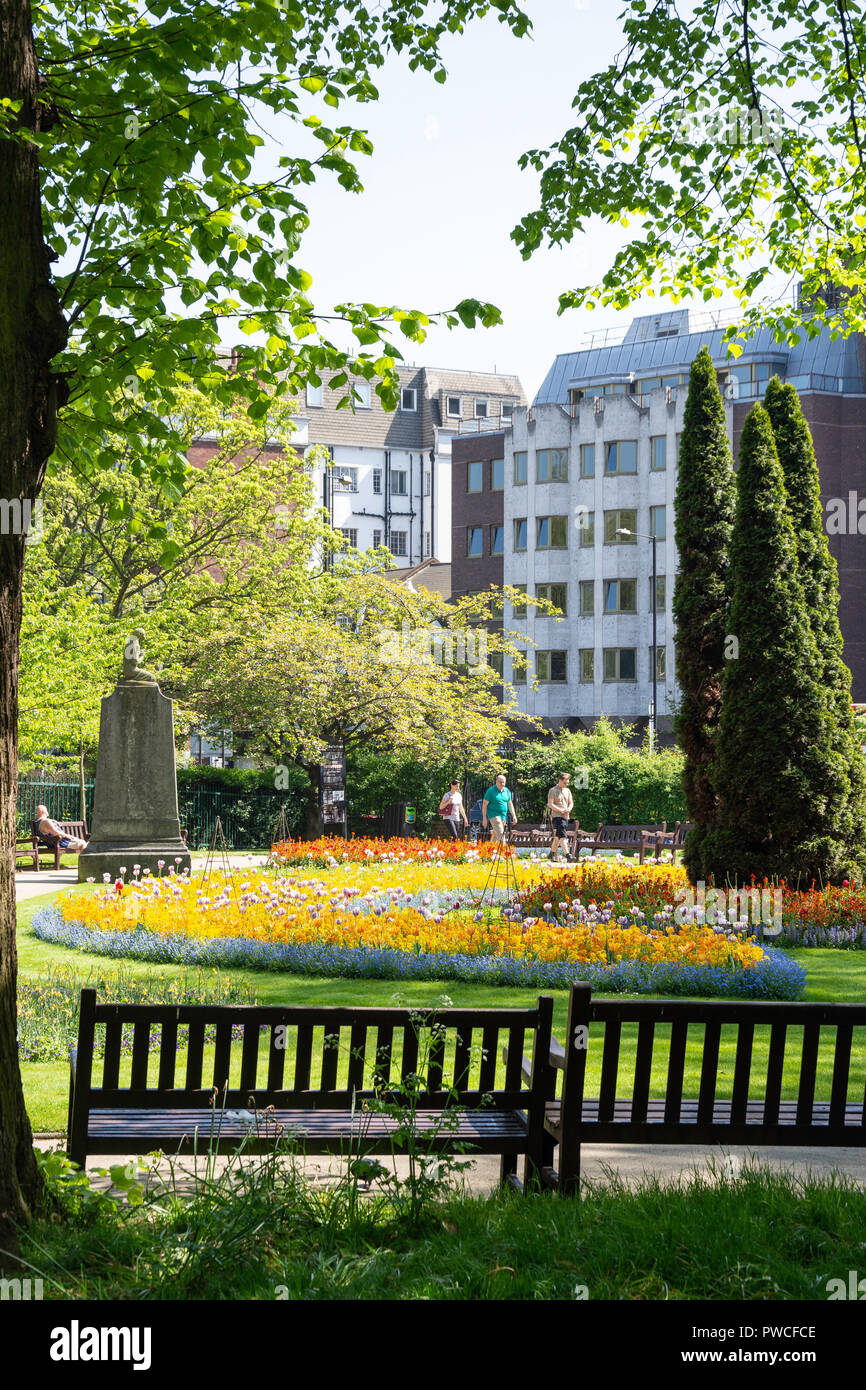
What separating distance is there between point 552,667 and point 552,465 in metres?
8.16

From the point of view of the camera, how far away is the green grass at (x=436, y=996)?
821cm

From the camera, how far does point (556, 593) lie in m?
56.9

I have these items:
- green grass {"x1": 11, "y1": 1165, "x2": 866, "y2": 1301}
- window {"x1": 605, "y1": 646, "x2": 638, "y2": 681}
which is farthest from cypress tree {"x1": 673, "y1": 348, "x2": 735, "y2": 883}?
window {"x1": 605, "y1": 646, "x2": 638, "y2": 681}

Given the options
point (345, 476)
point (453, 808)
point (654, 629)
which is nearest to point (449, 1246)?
point (453, 808)

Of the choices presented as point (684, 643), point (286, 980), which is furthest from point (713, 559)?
point (286, 980)

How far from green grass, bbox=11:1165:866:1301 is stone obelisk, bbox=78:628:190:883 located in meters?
15.1

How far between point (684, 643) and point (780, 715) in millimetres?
2591

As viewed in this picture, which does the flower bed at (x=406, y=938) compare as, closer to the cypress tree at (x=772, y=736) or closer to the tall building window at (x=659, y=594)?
the cypress tree at (x=772, y=736)

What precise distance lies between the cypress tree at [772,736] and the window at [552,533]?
39.7 metres

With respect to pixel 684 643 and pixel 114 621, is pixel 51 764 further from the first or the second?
pixel 684 643

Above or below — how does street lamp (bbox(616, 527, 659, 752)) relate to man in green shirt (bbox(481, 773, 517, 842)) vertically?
Result: above

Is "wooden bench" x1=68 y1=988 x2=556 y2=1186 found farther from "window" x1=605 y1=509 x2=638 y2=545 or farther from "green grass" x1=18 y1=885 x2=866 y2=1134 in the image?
"window" x1=605 y1=509 x2=638 y2=545

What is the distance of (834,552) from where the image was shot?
5141cm

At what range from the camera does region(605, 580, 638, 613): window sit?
54969mm
